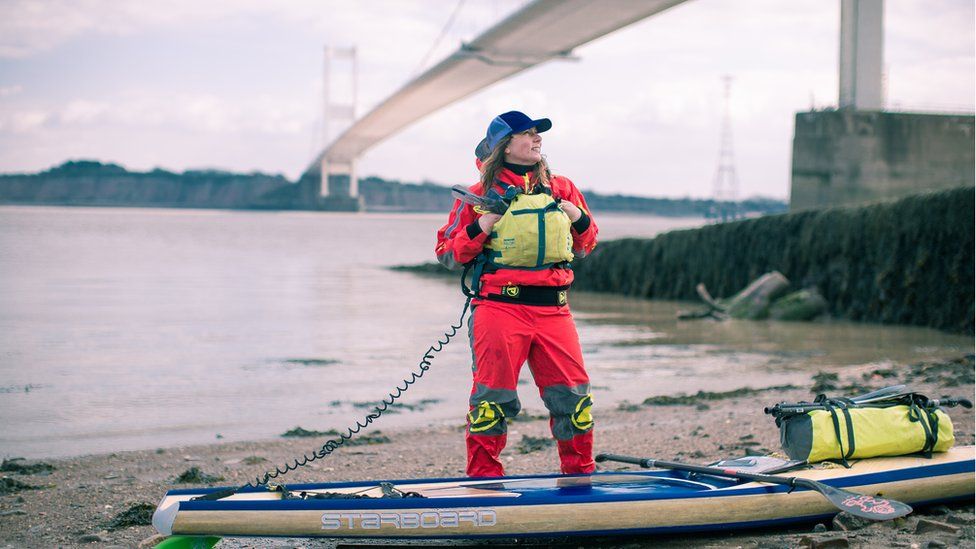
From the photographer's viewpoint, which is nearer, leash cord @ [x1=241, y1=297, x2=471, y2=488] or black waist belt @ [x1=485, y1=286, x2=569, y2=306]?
black waist belt @ [x1=485, y1=286, x2=569, y2=306]

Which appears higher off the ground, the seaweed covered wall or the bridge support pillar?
the bridge support pillar

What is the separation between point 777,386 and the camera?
7660 mm

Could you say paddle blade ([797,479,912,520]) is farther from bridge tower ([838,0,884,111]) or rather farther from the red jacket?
bridge tower ([838,0,884,111])

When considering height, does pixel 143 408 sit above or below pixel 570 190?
below

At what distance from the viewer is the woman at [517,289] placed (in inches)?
142

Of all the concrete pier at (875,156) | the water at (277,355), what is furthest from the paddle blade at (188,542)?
the concrete pier at (875,156)

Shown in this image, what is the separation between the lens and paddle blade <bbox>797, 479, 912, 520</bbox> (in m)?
3.43

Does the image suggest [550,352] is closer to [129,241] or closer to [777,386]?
[777,386]

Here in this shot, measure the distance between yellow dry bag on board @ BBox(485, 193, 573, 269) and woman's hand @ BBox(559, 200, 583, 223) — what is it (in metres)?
0.05

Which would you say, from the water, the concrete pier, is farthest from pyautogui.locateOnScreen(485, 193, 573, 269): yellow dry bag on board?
the concrete pier

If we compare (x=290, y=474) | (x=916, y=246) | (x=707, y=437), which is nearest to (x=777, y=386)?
(x=707, y=437)

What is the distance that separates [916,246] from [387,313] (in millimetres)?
7411

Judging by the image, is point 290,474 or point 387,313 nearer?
point 290,474

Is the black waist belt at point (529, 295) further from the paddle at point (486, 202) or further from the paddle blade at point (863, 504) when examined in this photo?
the paddle blade at point (863, 504)
